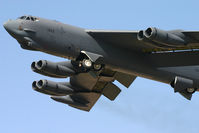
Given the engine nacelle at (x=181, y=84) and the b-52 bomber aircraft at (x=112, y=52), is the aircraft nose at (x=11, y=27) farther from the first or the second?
the engine nacelle at (x=181, y=84)

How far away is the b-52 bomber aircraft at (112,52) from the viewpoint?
28.7 metres

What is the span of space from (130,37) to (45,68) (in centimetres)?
565

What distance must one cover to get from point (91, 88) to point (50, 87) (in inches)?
135

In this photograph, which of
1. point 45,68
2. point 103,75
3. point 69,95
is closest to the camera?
point 45,68

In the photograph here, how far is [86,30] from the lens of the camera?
100 ft

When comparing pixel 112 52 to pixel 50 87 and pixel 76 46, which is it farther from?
pixel 50 87

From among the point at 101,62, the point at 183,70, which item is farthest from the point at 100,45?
the point at 183,70

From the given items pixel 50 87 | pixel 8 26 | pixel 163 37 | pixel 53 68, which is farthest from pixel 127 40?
pixel 50 87

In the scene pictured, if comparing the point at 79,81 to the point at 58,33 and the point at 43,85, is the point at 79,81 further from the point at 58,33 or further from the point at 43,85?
the point at 58,33

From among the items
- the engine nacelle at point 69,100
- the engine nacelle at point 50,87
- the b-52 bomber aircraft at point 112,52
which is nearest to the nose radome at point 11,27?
the b-52 bomber aircraft at point 112,52

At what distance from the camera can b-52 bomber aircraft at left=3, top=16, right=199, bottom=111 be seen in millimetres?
28672

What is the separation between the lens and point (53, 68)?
32.0m

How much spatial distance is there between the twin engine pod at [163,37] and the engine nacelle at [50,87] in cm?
903

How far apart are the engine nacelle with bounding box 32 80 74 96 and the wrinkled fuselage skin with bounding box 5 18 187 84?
219 inches
